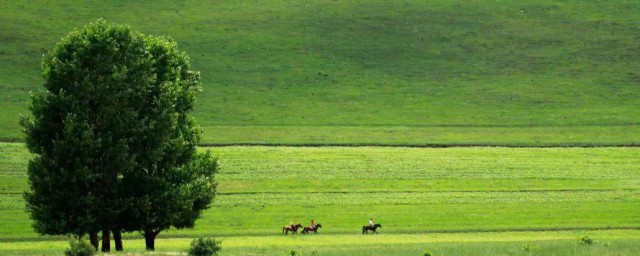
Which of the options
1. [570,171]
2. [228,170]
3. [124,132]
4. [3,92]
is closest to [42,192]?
[124,132]

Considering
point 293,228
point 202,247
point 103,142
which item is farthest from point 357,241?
point 202,247

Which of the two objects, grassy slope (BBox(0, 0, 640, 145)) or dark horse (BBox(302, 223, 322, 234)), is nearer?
dark horse (BBox(302, 223, 322, 234))

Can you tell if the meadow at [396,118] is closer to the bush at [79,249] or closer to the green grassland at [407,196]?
the green grassland at [407,196]

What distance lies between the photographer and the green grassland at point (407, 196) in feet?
195

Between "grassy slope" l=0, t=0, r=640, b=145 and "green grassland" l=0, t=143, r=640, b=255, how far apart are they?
5.77 m

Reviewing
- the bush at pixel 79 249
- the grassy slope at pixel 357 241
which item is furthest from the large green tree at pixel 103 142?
the bush at pixel 79 249

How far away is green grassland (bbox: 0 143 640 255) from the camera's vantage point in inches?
2336

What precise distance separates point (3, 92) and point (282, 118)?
2649 cm

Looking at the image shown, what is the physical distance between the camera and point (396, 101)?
3915 inches

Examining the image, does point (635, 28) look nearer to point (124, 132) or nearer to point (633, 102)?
point (633, 102)

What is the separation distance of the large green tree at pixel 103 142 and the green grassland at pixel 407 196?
19.0ft

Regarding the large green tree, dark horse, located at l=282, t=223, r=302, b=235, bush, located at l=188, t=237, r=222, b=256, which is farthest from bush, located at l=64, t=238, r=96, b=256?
dark horse, located at l=282, t=223, r=302, b=235

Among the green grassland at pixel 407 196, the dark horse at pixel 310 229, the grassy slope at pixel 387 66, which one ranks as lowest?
the dark horse at pixel 310 229

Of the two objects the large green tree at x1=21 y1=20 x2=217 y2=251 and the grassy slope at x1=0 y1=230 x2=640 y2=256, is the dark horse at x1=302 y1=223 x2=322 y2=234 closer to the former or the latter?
the grassy slope at x1=0 y1=230 x2=640 y2=256
